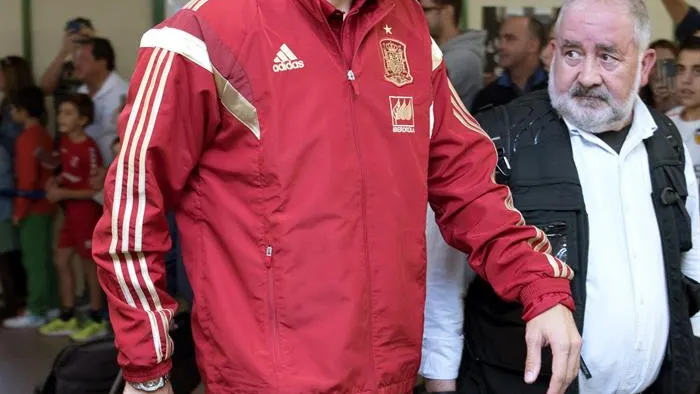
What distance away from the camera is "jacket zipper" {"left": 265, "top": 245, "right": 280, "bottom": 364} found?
178cm

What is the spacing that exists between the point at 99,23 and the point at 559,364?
5.62 metres

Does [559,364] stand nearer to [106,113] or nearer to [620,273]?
[620,273]

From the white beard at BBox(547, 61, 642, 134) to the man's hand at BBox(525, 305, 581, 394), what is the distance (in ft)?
2.07

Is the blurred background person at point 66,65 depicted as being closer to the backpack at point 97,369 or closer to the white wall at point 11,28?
the white wall at point 11,28

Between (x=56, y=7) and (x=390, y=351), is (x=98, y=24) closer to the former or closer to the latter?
(x=56, y=7)

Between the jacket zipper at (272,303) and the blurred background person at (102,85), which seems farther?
the blurred background person at (102,85)

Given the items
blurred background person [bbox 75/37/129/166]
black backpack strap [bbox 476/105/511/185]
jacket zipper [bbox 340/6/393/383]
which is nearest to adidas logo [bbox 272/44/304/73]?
jacket zipper [bbox 340/6/393/383]

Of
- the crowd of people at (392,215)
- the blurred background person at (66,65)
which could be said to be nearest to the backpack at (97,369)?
the crowd of people at (392,215)

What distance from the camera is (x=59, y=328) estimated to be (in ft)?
21.6

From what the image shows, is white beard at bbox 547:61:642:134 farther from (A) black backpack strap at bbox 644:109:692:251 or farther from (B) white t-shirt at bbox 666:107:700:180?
(B) white t-shirt at bbox 666:107:700:180

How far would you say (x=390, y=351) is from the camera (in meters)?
1.90

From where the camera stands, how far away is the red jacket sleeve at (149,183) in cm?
171

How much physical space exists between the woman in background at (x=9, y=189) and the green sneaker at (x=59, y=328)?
52 centimetres

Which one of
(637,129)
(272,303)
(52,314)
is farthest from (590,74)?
(52,314)
